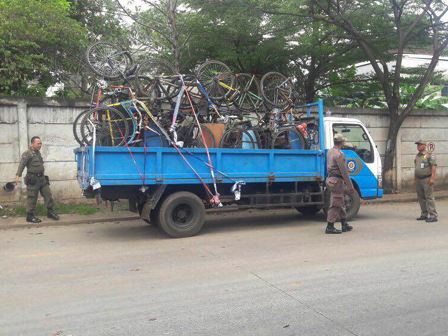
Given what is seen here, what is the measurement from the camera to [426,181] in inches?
380

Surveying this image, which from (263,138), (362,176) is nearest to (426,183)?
(362,176)

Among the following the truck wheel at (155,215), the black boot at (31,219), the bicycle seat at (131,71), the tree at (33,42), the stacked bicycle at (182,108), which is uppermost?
the tree at (33,42)

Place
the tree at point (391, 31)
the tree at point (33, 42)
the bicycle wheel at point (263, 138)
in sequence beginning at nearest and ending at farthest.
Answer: the bicycle wheel at point (263, 138) → the tree at point (33, 42) → the tree at point (391, 31)

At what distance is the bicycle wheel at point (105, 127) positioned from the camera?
7.85 metres

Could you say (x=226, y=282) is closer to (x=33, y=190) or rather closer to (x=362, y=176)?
(x=362, y=176)

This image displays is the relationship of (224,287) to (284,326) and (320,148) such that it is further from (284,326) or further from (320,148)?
(320,148)

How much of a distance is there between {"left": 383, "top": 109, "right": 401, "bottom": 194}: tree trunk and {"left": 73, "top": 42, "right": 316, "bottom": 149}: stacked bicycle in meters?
6.13

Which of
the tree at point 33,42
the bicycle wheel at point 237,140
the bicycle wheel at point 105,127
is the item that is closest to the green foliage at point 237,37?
the tree at point 33,42

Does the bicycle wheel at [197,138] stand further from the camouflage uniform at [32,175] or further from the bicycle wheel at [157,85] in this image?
the camouflage uniform at [32,175]

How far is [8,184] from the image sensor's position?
1064cm

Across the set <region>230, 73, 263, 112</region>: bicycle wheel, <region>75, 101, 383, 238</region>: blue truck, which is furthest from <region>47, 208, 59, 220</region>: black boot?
<region>230, 73, 263, 112</region>: bicycle wheel

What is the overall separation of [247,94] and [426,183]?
435 centimetres

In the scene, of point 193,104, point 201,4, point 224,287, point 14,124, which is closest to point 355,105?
point 201,4

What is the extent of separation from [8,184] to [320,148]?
738 cm
